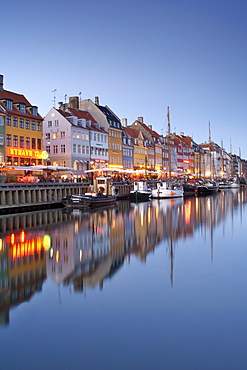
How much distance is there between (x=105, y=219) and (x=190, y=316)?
22597mm

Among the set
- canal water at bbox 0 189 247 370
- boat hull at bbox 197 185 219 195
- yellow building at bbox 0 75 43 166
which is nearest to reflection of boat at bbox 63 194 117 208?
yellow building at bbox 0 75 43 166

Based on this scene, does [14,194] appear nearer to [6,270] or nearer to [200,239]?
[200,239]

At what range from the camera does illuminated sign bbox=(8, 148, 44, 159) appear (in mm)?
50062

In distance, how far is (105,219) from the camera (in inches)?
1294

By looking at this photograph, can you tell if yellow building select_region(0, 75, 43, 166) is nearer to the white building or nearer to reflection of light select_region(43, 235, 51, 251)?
the white building

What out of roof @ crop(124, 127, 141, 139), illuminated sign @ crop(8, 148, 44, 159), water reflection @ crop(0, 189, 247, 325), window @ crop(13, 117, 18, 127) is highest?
roof @ crop(124, 127, 141, 139)

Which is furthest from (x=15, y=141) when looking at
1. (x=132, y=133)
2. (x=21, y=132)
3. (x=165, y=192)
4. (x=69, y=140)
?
(x=132, y=133)

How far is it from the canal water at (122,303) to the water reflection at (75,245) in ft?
0.20

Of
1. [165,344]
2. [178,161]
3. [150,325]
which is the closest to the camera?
[165,344]

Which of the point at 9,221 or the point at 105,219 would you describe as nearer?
the point at 9,221

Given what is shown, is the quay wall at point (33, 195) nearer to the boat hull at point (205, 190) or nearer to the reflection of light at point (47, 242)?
the reflection of light at point (47, 242)

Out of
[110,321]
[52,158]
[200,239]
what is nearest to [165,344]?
[110,321]

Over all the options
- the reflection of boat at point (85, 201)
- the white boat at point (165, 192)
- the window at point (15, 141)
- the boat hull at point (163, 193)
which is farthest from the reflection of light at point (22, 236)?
the white boat at point (165, 192)

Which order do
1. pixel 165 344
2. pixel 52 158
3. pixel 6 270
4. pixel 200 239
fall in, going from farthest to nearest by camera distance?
1. pixel 52 158
2. pixel 200 239
3. pixel 6 270
4. pixel 165 344
